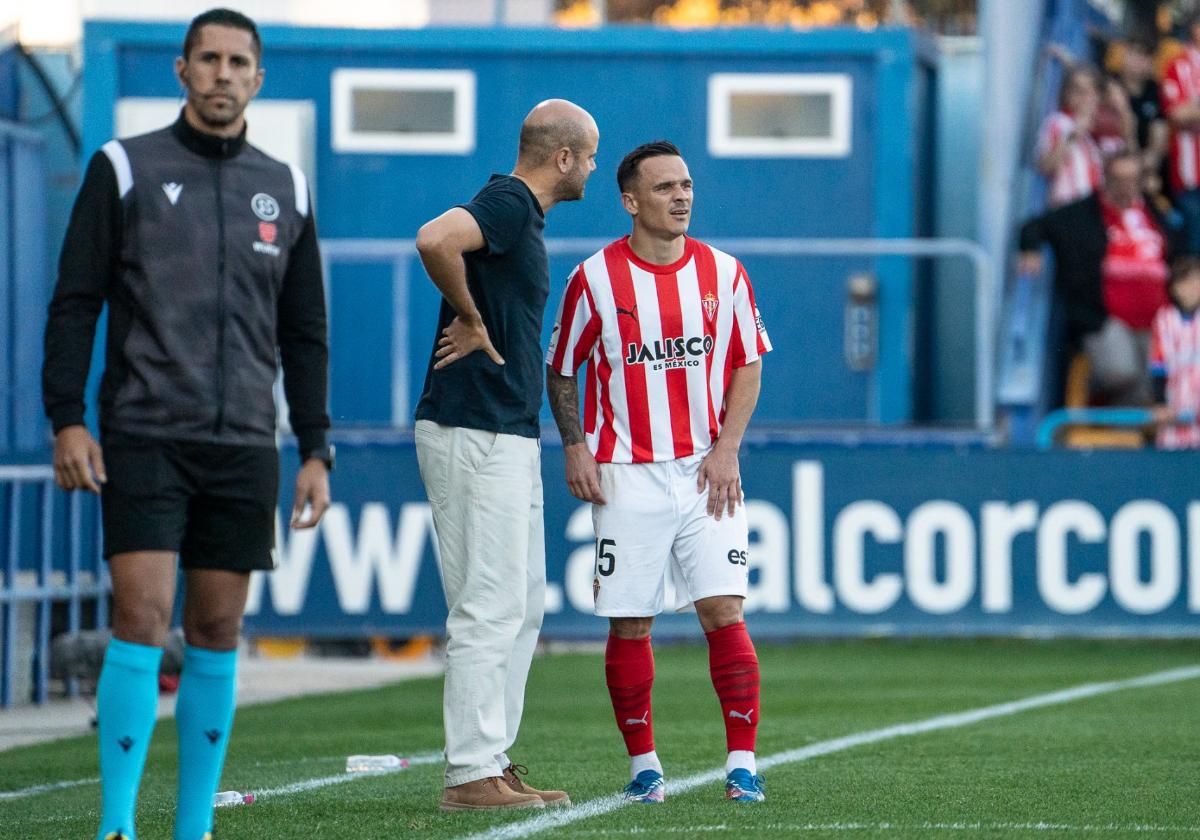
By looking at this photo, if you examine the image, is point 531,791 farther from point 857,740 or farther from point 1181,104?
point 1181,104

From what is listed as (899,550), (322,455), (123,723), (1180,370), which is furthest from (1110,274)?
(123,723)

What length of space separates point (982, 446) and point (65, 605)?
5635 millimetres

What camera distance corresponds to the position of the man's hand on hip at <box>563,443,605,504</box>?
6191 mm

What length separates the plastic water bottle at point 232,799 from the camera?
6340 mm

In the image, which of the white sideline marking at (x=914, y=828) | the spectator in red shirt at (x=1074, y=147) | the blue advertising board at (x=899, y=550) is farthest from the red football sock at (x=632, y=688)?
the spectator in red shirt at (x=1074, y=147)

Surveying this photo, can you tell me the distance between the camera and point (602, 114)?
14.9m

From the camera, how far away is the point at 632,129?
14.9m

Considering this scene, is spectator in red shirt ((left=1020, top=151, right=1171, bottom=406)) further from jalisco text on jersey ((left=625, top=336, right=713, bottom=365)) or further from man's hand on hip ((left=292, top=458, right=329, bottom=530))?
man's hand on hip ((left=292, top=458, right=329, bottom=530))

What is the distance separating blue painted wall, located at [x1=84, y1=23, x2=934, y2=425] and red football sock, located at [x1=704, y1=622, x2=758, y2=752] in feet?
28.0

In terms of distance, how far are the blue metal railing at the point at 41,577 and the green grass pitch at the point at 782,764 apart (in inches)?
53.9

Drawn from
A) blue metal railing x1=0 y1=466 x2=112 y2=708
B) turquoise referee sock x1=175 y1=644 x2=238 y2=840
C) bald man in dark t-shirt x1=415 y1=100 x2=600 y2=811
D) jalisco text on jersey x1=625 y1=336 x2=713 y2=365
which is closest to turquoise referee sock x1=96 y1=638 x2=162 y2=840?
turquoise referee sock x1=175 y1=644 x2=238 y2=840

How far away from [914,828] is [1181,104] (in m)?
10.8

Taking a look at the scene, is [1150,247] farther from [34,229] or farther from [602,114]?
[34,229]

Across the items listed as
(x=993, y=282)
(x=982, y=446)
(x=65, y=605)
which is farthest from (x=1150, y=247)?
(x=65, y=605)
